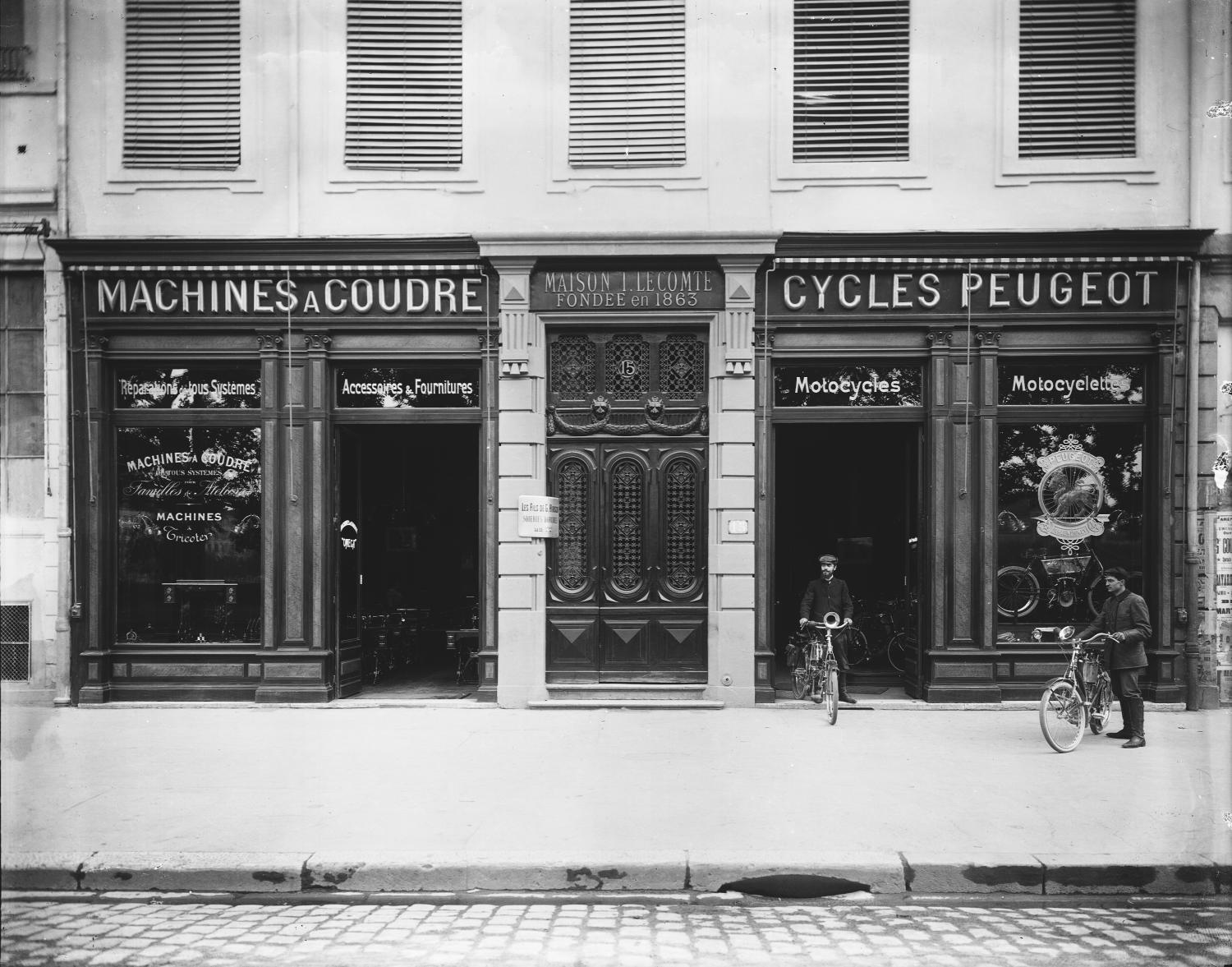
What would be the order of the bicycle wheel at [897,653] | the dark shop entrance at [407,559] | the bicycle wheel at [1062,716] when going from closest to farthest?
the bicycle wheel at [1062,716]
the dark shop entrance at [407,559]
the bicycle wheel at [897,653]

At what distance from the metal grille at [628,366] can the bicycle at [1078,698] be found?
527 centimetres

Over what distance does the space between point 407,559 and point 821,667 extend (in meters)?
6.92

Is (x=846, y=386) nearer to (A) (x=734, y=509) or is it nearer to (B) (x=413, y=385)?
(A) (x=734, y=509)

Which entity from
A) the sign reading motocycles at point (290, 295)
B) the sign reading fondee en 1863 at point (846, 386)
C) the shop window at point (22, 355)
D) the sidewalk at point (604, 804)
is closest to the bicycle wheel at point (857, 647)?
the sidewalk at point (604, 804)

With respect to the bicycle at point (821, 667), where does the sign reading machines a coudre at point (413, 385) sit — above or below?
above

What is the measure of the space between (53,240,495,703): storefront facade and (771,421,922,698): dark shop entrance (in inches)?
198

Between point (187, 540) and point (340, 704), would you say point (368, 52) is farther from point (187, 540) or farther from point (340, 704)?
point (340, 704)

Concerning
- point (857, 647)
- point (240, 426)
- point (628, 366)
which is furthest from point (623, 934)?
point (857, 647)

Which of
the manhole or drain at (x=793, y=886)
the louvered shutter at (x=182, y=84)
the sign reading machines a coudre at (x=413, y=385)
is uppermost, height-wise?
the louvered shutter at (x=182, y=84)

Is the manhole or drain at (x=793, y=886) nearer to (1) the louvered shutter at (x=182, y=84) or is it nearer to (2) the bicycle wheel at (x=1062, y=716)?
(2) the bicycle wheel at (x=1062, y=716)

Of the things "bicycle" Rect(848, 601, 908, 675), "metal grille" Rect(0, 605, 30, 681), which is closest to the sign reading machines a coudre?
"metal grille" Rect(0, 605, 30, 681)

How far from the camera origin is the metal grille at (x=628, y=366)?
38.5 feet

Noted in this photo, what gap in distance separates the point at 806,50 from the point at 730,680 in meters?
7.23

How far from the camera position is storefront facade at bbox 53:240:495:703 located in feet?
38.1
